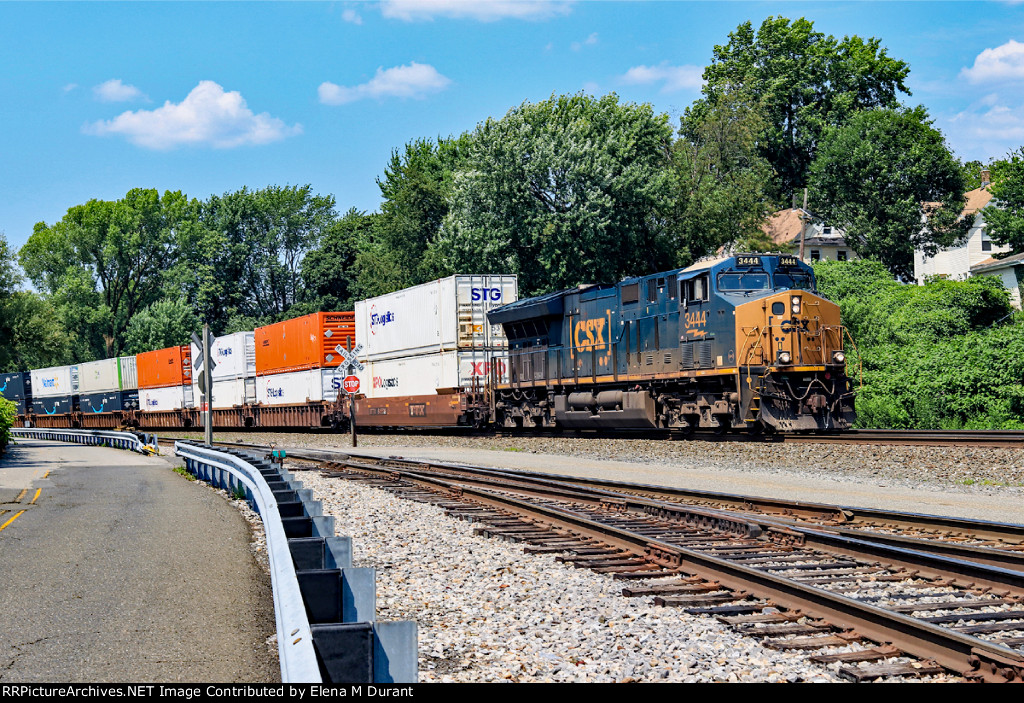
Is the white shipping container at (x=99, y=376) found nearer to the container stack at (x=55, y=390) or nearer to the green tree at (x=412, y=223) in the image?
the container stack at (x=55, y=390)

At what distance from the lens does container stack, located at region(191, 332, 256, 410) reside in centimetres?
4209

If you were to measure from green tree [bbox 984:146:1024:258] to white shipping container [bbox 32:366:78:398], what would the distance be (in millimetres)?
54700

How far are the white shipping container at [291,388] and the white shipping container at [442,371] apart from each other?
365 cm

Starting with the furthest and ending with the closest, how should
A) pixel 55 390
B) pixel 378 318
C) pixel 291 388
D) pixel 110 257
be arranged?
pixel 110 257 < pixel 55 390 < pixel 291 388 < pixel 378 318

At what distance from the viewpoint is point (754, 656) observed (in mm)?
5695

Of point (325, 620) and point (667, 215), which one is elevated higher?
point (667, 215)

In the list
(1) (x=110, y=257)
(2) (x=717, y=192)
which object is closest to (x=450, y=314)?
(2) (x=717, y=192)

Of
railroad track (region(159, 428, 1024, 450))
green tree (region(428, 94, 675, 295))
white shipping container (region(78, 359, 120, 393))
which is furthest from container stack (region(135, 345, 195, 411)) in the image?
railroad track (region(159, 428, 1024, 450))

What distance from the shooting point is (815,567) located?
7.93m

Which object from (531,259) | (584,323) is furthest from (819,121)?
(584,323)

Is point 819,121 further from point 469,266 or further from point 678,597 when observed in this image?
point 678,597

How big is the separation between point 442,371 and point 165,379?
2414 cm

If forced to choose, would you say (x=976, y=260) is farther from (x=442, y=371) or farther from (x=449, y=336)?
(x=442, y=371)

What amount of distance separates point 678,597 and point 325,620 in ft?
9.77
